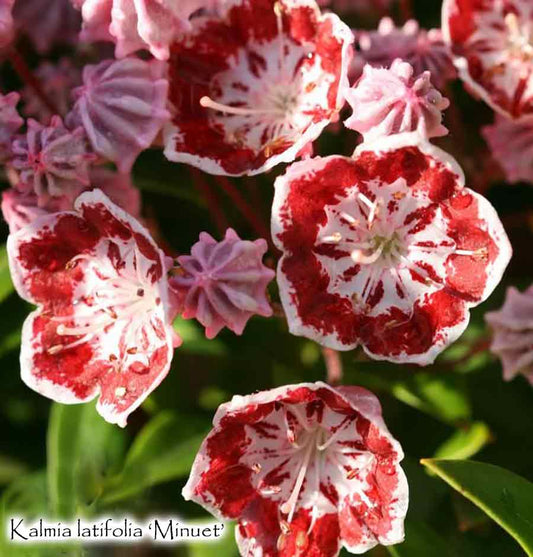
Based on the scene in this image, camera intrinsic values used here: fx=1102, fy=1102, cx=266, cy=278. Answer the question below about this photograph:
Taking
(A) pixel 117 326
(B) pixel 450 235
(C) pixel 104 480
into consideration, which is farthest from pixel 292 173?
(C) pixel 104 480

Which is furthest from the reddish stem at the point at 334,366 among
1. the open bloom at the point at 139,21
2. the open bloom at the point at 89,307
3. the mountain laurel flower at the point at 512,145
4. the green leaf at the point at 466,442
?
the open bloom at the point at 139,21

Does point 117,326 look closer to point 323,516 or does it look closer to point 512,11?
point 323,516

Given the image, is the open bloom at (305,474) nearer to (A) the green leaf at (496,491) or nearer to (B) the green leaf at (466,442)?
(A) the green leaf at (496,491)

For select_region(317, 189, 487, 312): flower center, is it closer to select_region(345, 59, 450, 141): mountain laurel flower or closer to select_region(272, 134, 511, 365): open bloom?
select_region(272, 134, 511, 365): open bloom

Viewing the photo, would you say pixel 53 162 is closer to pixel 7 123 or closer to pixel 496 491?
pixel 7 123

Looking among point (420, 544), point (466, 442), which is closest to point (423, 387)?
point (466, 442)

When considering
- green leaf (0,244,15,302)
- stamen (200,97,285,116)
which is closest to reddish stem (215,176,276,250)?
stamen (200,97,285,116)
